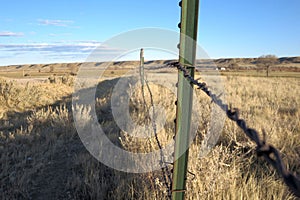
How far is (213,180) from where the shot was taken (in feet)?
8.04

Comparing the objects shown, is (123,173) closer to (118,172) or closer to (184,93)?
(118,172)

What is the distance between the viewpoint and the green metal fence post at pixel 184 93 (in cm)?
159

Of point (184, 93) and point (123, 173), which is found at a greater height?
point (184, 93)

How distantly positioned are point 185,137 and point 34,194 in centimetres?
238

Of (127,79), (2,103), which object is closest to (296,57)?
(127,79)

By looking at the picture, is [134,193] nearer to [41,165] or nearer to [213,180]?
[213,180]

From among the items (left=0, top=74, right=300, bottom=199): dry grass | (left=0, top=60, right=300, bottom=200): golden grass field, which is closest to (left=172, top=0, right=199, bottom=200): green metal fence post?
(left=0, top=60, right=300, bottom=200): golden grass field

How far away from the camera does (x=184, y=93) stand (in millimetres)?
1670

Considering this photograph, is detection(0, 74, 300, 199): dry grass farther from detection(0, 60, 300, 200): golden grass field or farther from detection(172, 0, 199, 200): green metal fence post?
detection(172, 0, 199, 200): green metal fence post

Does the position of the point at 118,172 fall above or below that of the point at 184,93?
below

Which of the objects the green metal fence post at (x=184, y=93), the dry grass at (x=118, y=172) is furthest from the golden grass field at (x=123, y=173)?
the green metal fence post at (x=184, y=93)

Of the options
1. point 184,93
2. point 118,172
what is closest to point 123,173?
point 118,172

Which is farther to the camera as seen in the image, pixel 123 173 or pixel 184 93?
pixel 123 173

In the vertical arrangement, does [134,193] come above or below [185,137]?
below
